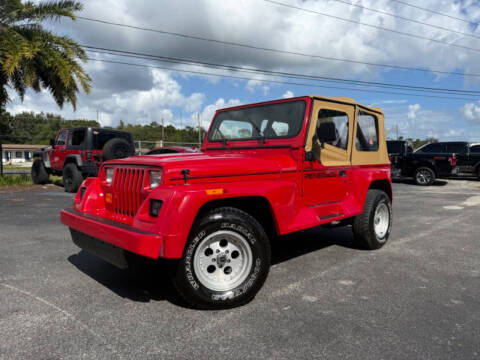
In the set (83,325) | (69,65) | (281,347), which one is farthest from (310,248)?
(69,65)

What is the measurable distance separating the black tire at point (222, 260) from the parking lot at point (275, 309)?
13 cm

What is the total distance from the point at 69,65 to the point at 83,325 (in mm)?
11754

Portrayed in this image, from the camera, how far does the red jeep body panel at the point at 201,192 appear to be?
2758 millimetres

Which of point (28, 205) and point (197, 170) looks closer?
point (197, 170)

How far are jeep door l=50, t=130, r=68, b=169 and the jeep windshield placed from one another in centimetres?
890

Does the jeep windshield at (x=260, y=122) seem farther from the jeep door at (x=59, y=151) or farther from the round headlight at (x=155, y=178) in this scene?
the jeep door at (x=59, y=151)

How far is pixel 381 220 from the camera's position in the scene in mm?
5227

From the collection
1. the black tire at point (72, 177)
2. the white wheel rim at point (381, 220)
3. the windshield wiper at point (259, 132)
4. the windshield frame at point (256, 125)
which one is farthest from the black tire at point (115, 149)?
the white wheel rim at point (381, 220)

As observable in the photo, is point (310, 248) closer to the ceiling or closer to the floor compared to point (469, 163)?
closer to the floor

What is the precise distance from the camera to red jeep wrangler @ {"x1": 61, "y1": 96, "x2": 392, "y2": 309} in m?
2.88

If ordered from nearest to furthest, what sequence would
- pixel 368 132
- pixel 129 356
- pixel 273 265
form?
1. pixel 129 356
2. pixel 273 265
3. pixel 368 132

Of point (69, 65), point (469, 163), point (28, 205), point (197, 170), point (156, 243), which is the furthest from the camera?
point (469, 163)

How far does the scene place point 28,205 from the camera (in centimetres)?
865

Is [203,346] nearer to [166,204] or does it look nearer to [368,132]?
[166,204]
